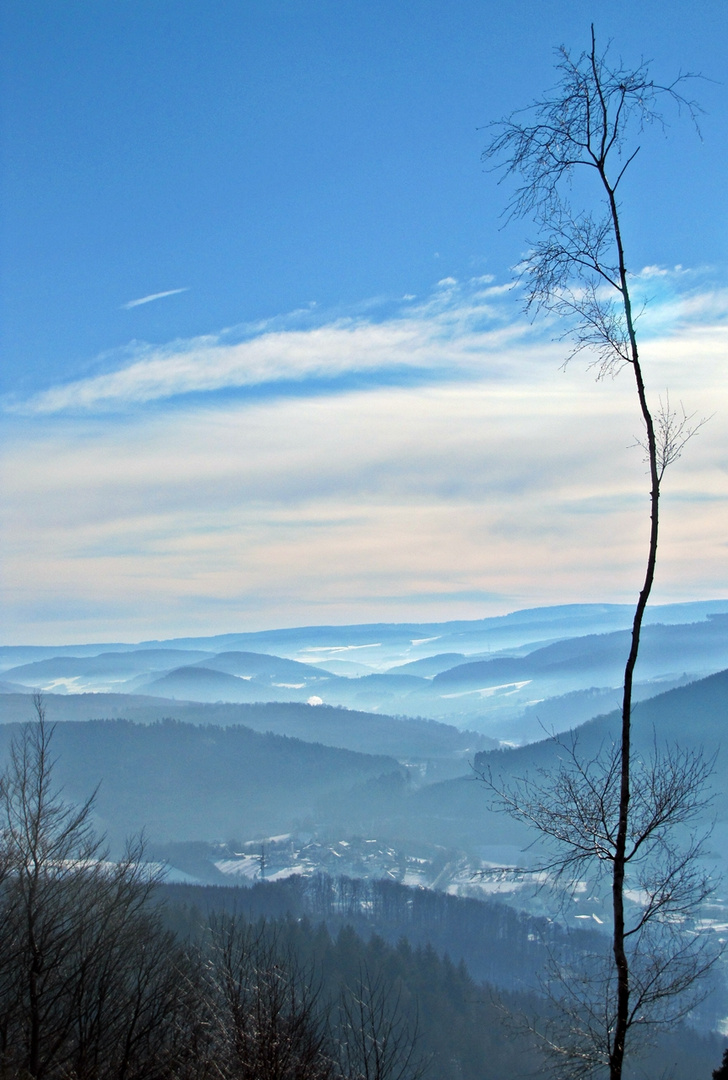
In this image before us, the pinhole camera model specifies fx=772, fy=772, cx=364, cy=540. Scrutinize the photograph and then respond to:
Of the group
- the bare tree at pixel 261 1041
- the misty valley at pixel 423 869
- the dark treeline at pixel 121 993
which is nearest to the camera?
the bare tree at pixel 261 1041

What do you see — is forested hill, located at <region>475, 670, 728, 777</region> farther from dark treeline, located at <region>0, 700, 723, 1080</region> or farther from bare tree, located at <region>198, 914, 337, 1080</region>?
bare tree, located at <region>198, 914, 337, 1080</region>

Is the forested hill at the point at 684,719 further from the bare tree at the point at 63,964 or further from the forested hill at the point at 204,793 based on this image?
the bare tree at the point at 63,964

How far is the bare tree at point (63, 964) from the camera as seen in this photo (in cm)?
926

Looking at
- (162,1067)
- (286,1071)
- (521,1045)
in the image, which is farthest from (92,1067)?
(521,1045)

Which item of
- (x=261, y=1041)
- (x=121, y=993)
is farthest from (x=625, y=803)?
(x=121, y=993)

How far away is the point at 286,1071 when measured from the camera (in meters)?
7.73

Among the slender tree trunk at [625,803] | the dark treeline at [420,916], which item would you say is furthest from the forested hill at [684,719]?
the slender tree trunk at [625,803]

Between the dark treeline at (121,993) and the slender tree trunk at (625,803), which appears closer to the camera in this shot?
the slender tree trunk at (625,803)

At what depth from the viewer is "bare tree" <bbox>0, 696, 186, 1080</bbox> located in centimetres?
926

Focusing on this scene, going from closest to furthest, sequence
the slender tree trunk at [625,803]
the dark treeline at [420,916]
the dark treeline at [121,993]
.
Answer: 1. the slender tree trunk at [625,803]
2. the dark treeline at [121,993]
3. the dark treeline at [420,916]

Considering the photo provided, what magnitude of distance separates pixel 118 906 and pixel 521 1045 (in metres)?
52.5

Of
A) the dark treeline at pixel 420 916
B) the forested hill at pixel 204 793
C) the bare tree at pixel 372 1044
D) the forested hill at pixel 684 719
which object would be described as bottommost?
the forested hill at pixel 204 793

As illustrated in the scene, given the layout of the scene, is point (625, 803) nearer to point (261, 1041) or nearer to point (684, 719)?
point (261, 1041)

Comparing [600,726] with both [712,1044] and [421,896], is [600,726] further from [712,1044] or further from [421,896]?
[712,1044]
